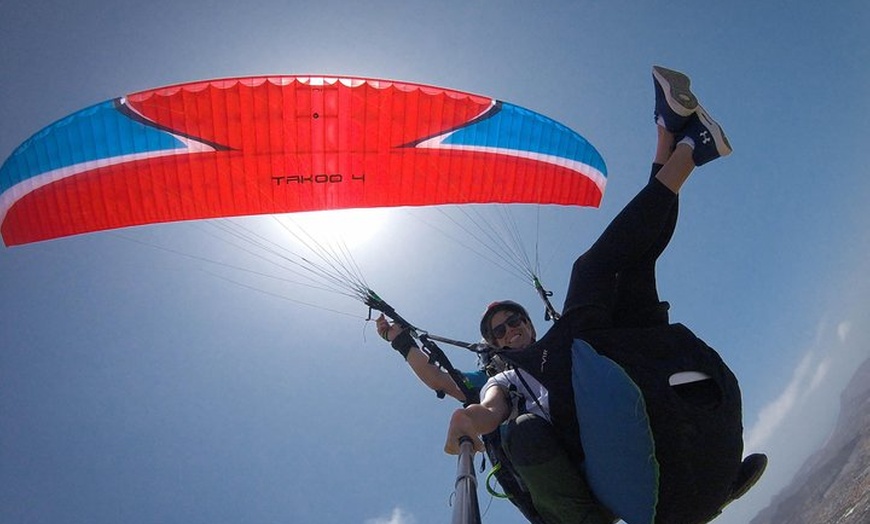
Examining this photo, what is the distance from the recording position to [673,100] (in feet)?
8.95

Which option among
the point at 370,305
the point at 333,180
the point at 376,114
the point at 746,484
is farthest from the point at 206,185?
the point at 746,484

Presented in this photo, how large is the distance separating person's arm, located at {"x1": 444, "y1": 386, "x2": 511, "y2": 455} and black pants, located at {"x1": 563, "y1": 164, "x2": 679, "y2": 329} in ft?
1.93

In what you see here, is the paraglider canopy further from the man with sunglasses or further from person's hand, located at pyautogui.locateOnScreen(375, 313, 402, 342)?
the man with sunglasses

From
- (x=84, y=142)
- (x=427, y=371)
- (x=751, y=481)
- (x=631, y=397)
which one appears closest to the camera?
(x=631, y=397)

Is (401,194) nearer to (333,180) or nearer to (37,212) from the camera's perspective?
(333,180)

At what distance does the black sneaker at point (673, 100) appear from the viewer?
269cm

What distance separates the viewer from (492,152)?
25.6ft

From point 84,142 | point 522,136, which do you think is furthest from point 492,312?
point 84,142

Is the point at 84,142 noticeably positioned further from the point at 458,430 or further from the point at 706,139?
the point at 706,139

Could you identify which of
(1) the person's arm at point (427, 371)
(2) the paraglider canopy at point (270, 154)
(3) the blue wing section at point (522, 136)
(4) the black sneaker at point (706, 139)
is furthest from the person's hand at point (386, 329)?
(4) the black sneaker at point (706, 139)

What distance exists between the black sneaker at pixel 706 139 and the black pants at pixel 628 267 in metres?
0.20

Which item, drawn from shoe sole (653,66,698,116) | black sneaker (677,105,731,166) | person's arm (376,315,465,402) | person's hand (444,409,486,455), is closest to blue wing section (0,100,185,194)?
person's arm (376,315,465,402)

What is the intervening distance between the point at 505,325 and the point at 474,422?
141cm

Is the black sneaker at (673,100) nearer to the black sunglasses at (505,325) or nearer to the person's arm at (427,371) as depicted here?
the black sunglasses at (505,325)
